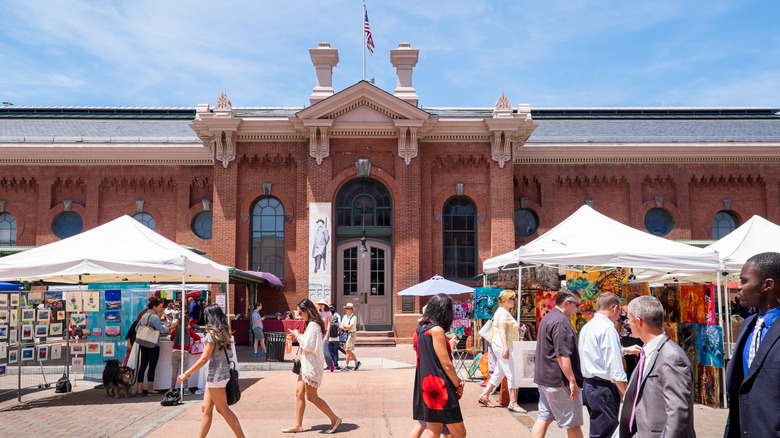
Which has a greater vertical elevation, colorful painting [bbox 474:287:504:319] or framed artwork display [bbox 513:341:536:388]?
colorful painting [bbox 474:287:504:319]

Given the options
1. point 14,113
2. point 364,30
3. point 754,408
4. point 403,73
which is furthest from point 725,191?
point 14,113

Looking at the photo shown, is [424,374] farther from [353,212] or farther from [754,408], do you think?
[353,212]

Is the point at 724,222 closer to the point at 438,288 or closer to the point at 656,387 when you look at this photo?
the point at 438,288

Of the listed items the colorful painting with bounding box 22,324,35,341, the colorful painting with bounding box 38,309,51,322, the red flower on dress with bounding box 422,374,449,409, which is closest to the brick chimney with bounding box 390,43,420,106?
the colorful painting with bounding box 38,309,51,322

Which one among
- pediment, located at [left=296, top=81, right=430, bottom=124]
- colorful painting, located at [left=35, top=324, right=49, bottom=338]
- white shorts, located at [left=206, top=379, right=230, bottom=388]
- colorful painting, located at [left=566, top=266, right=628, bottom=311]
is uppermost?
pediment, located at [left=296, top=81, right=430, bottom=124]

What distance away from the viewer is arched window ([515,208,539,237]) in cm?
2539

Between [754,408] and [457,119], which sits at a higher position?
[457,119]

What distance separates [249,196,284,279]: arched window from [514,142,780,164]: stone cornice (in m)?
9.62

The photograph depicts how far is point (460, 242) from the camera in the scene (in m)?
24.1

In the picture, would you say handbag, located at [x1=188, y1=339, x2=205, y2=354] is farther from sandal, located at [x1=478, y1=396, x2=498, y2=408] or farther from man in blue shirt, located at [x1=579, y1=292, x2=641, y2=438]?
man in blue shirt, located at [x1=579, y1=292, x2=641, y2=438]

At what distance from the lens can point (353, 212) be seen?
23.8 metres

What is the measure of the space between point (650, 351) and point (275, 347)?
1348 cm

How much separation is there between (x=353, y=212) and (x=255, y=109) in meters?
6.34

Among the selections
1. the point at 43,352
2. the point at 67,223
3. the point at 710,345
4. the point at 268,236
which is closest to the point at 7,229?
the point at 67,223
